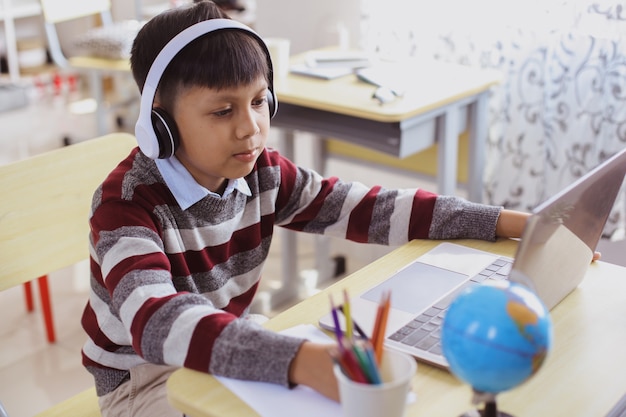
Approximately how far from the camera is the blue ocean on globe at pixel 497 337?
68 centimetres

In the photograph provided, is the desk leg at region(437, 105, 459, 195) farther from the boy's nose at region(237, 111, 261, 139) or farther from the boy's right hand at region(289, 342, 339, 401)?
the boy's right hand at region(289, 342, 339, 401)

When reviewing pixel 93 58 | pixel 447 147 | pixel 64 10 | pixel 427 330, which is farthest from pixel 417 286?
pixel 64 10

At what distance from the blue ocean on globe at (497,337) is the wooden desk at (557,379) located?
0.60 ft

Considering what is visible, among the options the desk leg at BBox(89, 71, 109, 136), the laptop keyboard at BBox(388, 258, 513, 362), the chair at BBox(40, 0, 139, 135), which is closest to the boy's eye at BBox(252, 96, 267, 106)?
the laptop keyboard at BBox(388, 258, 513, 362)

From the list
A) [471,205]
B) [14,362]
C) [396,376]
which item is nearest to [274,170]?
[471,205]

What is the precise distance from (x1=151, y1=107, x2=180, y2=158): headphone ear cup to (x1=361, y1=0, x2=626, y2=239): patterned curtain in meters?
1.51

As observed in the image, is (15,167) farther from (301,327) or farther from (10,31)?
(10,31)

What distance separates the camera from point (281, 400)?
34.5 inches

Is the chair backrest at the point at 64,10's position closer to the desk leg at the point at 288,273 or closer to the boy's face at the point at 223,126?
the desk leg at the point at 288,273

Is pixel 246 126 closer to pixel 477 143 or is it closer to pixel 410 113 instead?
pixel 410 113

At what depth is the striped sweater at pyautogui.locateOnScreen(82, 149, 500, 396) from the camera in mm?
923

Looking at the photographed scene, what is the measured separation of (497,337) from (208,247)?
68 centimetres

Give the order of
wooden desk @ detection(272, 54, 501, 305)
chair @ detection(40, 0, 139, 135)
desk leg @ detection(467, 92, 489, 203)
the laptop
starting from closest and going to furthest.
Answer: the laptop, wooden desk @ detection(272, 54, 501, 305), desk leg @ detection(467, 92, 489, 203), chair @ detection(40, 0, 139, 135)

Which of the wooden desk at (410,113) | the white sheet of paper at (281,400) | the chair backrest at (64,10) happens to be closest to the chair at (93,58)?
the chair backrest at (64,10)
